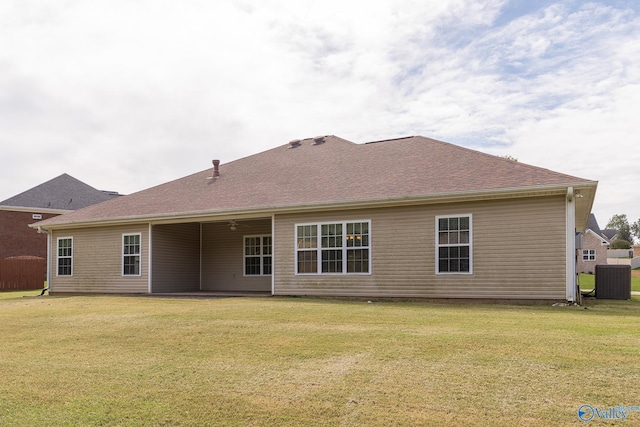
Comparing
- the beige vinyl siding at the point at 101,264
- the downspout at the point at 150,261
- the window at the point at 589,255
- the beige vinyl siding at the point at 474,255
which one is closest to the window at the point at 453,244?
the beige vinyl siding at the point at 474,255

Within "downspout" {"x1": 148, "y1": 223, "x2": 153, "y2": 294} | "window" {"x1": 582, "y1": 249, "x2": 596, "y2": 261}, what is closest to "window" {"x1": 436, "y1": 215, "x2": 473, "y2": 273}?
"downspout" {"x1": 148, "y1": 223, "x2": 153, "y2": 294}

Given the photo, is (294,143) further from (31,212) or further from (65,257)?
(31,212)

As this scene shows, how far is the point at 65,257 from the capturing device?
830 inches

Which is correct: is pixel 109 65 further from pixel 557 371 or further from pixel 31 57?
pixel 557 371

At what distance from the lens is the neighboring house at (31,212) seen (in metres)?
36.7

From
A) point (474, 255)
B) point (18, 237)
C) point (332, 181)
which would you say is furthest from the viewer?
point (18, 237)

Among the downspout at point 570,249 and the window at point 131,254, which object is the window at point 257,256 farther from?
the downspout at point 570,249

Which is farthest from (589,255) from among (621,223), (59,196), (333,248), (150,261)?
(621,223)

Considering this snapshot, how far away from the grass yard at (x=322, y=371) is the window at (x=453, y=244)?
3.93 meters

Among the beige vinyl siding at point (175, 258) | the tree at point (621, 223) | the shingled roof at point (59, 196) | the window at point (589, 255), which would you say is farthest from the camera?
the tree at point (621, 223)

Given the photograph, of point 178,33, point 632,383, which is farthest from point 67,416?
point 178,33

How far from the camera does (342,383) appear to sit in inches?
227

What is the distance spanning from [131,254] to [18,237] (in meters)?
22.1
